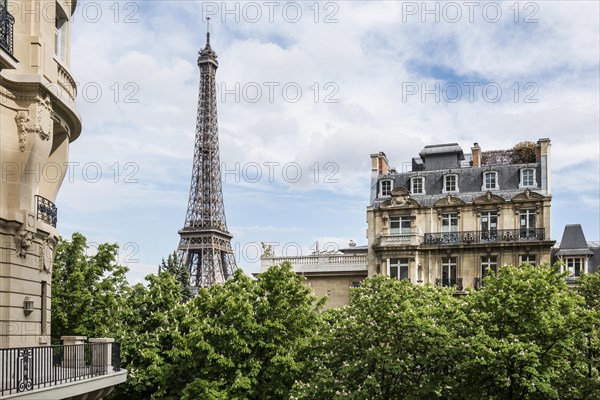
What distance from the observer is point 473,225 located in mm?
52094

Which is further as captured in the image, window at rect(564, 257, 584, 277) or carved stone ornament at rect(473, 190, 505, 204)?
window at rect(564, 257, 584, 277)

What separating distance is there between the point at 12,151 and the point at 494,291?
1910cm

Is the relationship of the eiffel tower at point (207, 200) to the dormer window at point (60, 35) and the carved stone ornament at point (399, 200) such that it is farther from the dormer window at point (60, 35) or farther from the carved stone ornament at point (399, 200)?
the dormer window at point (60, 35)

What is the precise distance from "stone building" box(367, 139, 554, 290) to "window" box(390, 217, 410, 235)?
7cm

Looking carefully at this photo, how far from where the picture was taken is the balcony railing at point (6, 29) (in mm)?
19406

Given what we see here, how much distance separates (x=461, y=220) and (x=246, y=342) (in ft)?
83.5

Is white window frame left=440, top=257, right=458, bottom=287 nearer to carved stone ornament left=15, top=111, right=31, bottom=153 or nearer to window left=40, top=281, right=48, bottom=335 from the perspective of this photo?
window left=40, top=281, right=48, bottom=335

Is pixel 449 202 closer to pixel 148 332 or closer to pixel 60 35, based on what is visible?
pixel 148 332

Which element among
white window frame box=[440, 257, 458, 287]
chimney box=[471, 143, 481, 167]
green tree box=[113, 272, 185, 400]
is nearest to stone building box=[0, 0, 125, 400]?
green tree box=[113, 272, 185, 400]

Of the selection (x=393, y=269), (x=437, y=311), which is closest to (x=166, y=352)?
(x=437, y=311)

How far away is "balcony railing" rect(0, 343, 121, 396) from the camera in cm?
1629

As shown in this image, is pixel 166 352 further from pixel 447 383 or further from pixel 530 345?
pixel 530 345

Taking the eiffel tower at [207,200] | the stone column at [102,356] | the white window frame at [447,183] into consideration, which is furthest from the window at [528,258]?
the eiffel tower at [207,200]

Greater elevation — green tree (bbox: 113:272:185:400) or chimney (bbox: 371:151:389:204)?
chimney (bbox: 371:151:389:204)
